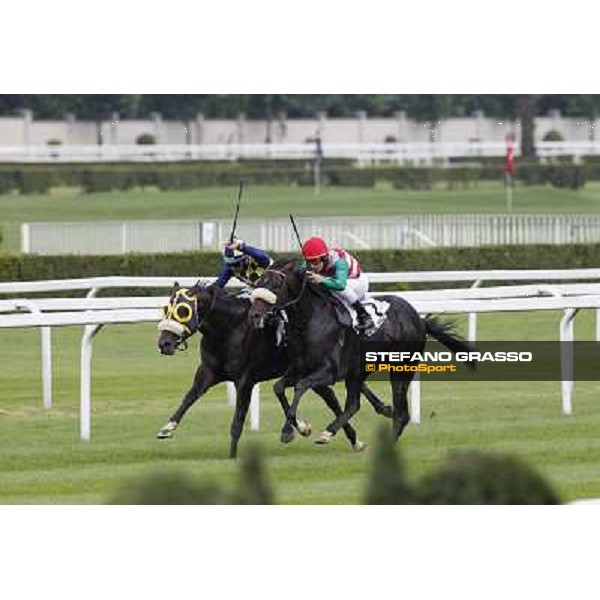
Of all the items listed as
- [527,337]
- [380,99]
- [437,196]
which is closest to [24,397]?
[527,337]

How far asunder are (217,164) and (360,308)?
27841 millimetres

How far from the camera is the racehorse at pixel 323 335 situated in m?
10.3

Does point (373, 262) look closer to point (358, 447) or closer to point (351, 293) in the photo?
point (351, 293)

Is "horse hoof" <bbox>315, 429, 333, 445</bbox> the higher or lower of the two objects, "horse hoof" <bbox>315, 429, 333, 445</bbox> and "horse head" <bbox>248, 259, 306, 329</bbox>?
the lower

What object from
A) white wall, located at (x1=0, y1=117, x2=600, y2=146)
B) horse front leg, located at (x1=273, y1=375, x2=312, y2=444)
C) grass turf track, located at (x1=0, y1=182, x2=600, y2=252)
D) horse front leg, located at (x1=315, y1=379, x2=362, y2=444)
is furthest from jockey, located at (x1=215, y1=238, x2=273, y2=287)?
white wall, located at (x1=0, y1=117, x2=600, y2=146)

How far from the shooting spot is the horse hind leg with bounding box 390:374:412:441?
34.8 ft

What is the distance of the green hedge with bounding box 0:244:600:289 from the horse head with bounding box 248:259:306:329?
382 inches

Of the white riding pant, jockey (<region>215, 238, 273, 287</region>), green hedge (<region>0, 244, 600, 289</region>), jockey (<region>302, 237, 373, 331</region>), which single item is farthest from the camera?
green hedge (<region>0, 244, 600, 289</region>)

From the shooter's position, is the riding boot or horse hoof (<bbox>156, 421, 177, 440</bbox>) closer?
horse hoof (<bbox>156, 421, 177, 440</bbox>)

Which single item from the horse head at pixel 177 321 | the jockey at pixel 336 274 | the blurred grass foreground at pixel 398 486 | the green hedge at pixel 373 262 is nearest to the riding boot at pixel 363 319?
the jockey at pixel 336 274

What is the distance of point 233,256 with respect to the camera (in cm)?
1078

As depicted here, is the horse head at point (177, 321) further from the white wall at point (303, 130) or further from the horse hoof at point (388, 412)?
the white wall at point (303, 130)

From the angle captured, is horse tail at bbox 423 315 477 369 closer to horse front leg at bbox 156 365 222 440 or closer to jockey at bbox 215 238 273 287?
jockey at bbox 215 238 273 287

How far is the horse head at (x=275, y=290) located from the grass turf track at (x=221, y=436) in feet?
2.24
